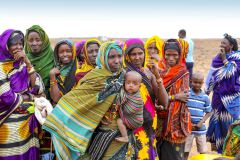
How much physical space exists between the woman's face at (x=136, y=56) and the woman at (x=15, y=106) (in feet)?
4.17

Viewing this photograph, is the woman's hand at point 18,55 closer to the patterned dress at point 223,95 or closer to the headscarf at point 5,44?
the headscarf at point 5,44

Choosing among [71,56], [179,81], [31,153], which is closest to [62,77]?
[71,56]

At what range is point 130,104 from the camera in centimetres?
358

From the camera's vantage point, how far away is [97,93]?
11.8 feet

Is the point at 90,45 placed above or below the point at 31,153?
above

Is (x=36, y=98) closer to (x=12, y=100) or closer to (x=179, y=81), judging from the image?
(x=12, y=100)

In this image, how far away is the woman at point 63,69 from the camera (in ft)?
14.3

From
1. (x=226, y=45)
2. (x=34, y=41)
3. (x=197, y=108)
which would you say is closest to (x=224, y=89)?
(x=226, y=45)

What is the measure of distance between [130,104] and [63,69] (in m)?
1.29

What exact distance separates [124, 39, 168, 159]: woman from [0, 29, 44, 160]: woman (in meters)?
1.26

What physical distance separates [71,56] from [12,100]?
0.98 meters

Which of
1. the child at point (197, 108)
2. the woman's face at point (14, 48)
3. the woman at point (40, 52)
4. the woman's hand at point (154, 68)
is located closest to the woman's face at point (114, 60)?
the woman's hand at point (154, 68)

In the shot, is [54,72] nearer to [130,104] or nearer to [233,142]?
[130,104]

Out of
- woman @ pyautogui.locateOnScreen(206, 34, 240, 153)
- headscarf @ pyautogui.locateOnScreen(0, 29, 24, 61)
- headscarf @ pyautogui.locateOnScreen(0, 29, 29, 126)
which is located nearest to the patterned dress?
woman @ pyautogui.locateOnScreen(206, 34, 240, 153)
